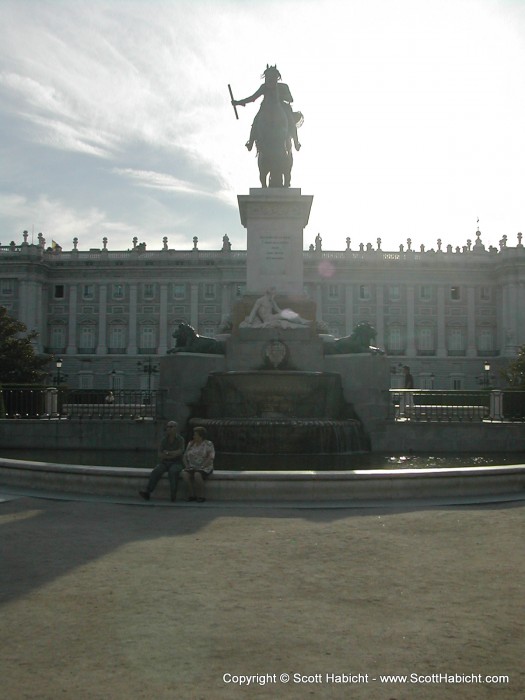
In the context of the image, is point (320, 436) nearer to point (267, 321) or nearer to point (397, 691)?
point (267, 321)

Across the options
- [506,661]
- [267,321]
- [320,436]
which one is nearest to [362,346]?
[267,321]

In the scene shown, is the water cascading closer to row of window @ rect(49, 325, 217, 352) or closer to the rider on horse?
Answer: the rider on horse

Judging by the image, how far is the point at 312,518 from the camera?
8.77m

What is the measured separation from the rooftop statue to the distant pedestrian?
12.7 m

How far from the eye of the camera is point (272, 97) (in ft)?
70.4

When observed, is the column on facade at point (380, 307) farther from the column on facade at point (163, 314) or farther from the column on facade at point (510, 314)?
the column on facade at point (163, 314)

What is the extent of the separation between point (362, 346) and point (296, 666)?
1466 centimetres

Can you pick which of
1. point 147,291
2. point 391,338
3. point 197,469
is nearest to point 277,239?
point 197,469

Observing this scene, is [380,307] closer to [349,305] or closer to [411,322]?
[349,305]

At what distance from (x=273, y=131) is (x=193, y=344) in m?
6.99

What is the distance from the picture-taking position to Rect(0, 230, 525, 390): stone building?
90250mm

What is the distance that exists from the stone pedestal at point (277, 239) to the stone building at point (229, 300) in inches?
2721

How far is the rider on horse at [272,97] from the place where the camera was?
70.4 ft

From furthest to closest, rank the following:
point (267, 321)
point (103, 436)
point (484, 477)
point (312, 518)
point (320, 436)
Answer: point (267, 321) < point (103, 436) < point (320, 436) < point (484, 477) < point (312, 518)
